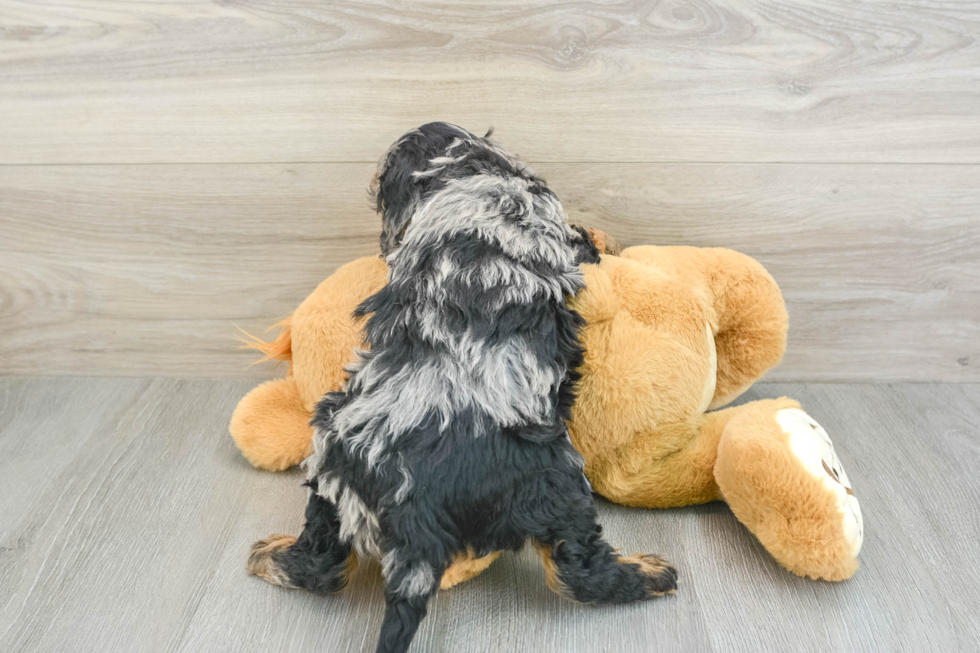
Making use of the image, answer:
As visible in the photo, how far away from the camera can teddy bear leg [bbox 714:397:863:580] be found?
3.52ft

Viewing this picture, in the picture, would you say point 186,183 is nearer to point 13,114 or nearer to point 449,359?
point 13,114

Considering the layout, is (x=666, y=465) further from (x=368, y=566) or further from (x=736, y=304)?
(x=368, y=566)

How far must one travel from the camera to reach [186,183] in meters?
1.52

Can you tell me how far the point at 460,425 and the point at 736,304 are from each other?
0.60m

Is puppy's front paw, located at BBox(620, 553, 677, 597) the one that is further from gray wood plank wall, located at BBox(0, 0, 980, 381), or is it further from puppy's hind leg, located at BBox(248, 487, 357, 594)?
gray wood plank wall, located at BBox(0, 0, 980, 381)

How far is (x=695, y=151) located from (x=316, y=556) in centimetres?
102

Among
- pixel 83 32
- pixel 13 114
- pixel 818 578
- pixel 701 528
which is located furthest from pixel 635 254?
pixel 13 114

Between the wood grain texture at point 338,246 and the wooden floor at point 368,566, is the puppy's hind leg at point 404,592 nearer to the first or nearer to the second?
the wooden floor at point 368,566

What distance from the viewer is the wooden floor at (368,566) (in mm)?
1043

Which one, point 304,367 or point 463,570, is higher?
point 304,367

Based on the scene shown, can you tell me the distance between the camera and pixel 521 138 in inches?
57.3

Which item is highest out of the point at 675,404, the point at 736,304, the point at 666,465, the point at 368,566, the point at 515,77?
the point at 515,77

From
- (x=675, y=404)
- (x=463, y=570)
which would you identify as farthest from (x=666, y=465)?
(x=463, y=570)

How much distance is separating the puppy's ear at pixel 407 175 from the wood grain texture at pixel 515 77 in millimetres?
264
